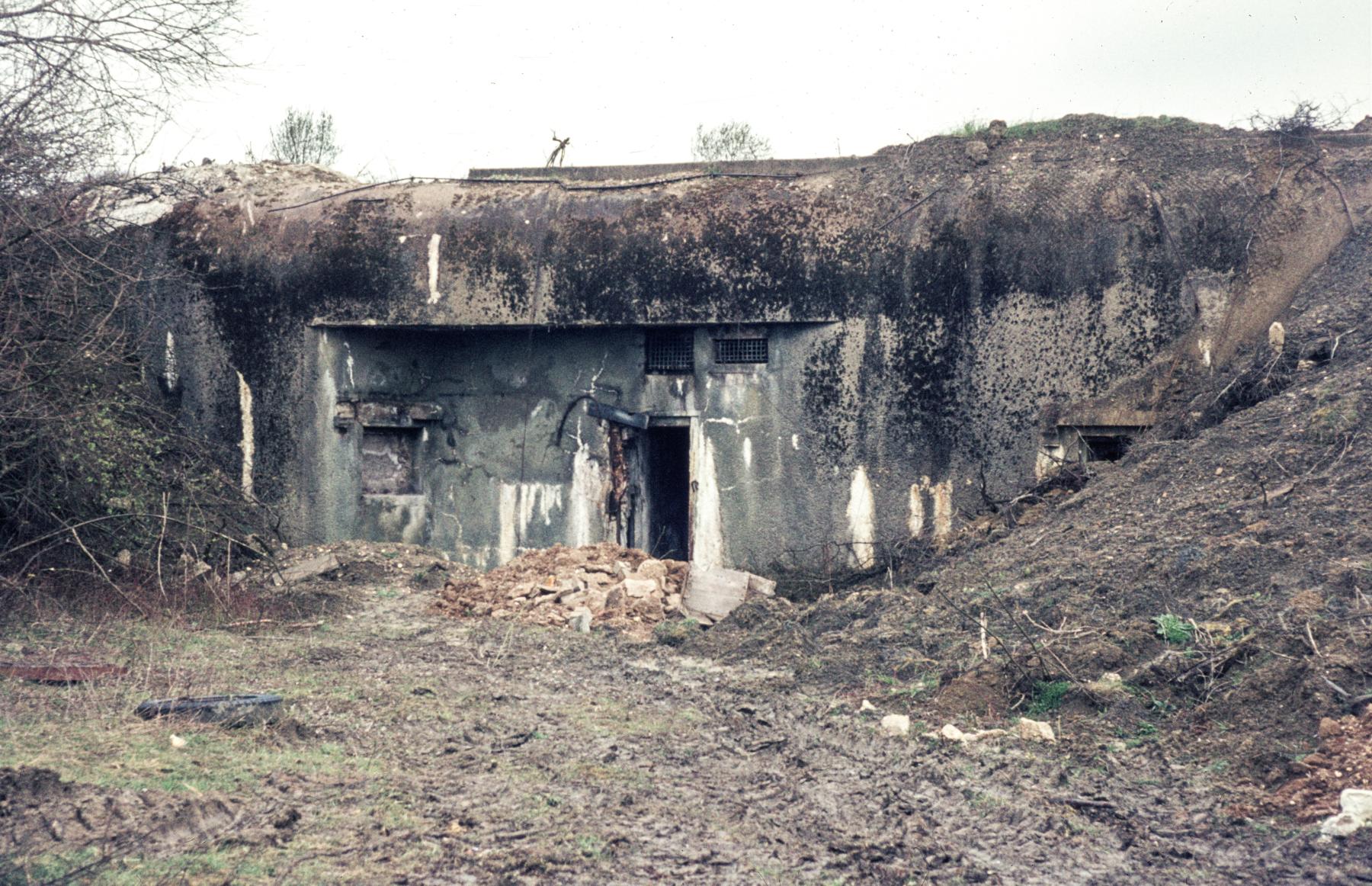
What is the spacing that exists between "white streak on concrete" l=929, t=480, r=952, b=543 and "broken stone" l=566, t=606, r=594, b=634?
106 inches

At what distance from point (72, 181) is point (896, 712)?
6064mm

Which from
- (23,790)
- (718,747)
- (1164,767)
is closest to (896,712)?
(718,747)

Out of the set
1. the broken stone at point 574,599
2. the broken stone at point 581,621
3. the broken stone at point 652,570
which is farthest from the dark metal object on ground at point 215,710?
the broken stone at point 652,570

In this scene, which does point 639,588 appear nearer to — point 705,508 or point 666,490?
point 705,508

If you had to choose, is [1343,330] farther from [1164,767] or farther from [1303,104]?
[1164,767]

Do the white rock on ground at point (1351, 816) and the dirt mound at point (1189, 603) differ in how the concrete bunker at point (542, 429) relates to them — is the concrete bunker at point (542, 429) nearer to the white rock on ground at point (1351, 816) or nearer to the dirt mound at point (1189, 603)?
the dirt mound at point (1189, 603)

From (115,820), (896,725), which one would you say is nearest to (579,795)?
(115,820)

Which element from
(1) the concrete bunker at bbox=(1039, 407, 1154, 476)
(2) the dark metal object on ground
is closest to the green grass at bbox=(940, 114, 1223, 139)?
(1) the concrete bunker at bbox=(1039, 407, 1154, 476)

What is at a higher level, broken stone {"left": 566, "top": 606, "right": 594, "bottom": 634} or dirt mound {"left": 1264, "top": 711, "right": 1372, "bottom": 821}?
dirt mound {"left": 1264, "top": 711, "right": 1372, "bottom": 821}

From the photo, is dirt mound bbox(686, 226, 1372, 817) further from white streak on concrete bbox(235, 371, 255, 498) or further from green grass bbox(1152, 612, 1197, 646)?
white streak on concrete bbox(235, 371, 255, 498)

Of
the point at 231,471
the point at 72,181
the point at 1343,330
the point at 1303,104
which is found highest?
the point at 1303,104

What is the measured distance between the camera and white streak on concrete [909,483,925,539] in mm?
9328

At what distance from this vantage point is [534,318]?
33.2 ft

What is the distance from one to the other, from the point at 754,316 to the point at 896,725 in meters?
4.82
